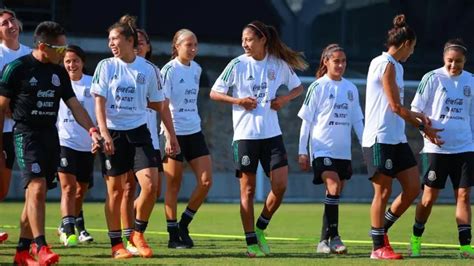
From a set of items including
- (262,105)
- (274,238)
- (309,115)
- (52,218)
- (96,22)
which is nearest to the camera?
(262,105)

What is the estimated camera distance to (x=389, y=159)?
11.5m

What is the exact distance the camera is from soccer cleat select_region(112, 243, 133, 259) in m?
11.2

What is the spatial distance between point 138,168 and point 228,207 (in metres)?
11.2

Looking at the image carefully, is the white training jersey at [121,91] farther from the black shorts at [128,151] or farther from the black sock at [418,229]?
the black sock at [418,229]

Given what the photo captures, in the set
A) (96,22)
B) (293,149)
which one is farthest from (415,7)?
(96,22)

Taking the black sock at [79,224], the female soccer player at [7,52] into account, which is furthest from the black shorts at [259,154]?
the black sock at [79,224]

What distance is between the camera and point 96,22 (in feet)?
83.2

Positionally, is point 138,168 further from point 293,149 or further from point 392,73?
point 293,149

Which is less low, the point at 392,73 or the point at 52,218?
the point at 392,73

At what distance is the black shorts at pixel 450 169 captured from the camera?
40.2 feet

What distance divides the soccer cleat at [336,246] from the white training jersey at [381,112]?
1.24m

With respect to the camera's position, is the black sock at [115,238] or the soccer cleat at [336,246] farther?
the soccer cleat at [336,246]

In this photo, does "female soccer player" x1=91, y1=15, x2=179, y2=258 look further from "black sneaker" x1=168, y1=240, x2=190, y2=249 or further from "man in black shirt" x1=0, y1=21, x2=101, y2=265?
"black sneaker" x1=168, y1=240, x2=190, y2=249

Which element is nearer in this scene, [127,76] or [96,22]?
[127,76]
